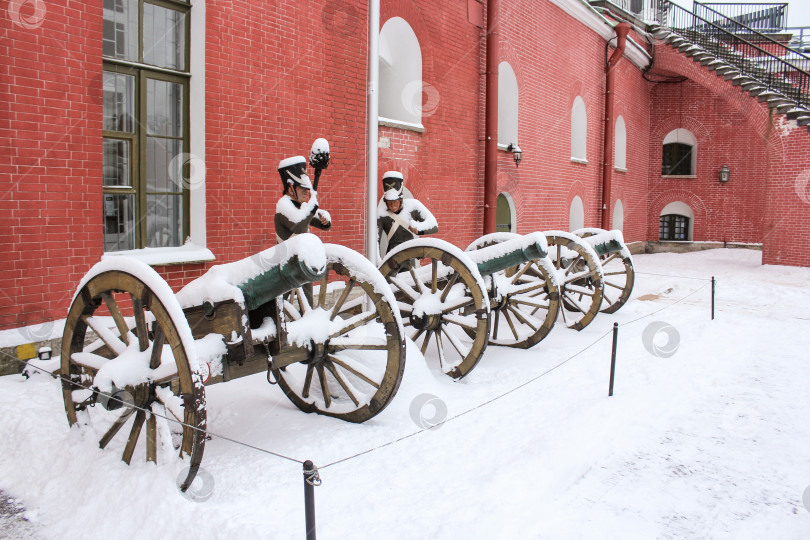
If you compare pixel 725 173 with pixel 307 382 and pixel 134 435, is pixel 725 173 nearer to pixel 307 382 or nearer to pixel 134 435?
pixel 307 382

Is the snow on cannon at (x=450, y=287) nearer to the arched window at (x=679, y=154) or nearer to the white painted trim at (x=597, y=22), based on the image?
the white painted trim at (x=597, y=22)

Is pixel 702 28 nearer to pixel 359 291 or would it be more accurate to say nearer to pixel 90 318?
pixel 359 291

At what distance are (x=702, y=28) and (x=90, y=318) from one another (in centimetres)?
1843

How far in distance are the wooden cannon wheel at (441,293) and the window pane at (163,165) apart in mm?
2183

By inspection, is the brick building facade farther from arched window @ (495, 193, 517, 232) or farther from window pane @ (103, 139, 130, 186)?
arched window @ (495, 193, 517, 232)

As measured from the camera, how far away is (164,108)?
5.69 m

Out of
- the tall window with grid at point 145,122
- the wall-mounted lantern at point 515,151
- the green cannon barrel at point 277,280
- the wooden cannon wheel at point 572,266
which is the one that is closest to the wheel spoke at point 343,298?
the green cannon barrel at point 277,280

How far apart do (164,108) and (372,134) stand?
2327 millimetres

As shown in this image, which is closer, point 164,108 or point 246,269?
point 246,269

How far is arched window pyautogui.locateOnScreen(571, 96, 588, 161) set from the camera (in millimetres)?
13891

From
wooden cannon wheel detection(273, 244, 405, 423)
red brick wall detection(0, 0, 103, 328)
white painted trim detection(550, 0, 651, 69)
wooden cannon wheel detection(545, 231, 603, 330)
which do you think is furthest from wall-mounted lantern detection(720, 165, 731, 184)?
red brick wall detection(0, 0, 103, 328)

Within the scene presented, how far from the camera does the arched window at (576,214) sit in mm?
14016

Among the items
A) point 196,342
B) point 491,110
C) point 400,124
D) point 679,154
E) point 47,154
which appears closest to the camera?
point 196,342

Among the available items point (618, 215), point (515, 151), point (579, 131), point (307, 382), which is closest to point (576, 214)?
point (579, 131)
